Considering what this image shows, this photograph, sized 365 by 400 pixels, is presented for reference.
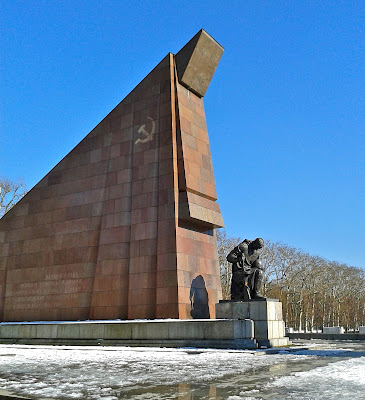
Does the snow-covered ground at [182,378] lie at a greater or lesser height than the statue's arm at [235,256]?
lesser

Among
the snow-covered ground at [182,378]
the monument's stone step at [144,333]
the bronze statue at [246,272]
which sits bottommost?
the snow-covered ground at [182,378]

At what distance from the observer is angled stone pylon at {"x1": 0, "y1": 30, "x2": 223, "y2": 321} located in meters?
15.9

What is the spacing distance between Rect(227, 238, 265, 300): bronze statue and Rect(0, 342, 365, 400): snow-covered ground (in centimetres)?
431

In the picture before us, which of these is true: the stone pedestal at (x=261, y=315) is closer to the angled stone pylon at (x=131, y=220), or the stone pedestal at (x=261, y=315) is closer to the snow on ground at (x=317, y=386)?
the angled stone pylon at (x=131, y=220)

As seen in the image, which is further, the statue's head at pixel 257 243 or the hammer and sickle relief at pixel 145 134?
the hammer and sickle relief at pixel 145 134

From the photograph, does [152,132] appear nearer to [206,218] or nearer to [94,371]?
[206,218]

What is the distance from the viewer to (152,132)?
17.5m

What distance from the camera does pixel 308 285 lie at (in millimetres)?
55500

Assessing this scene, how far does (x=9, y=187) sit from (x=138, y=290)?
85.9 ft

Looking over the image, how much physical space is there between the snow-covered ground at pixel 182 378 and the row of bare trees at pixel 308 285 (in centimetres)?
3114

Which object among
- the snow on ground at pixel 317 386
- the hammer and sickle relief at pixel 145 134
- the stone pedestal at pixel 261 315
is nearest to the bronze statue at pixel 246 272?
the stone pedestal at pixel 261 315

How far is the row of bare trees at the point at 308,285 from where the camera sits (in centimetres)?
4803

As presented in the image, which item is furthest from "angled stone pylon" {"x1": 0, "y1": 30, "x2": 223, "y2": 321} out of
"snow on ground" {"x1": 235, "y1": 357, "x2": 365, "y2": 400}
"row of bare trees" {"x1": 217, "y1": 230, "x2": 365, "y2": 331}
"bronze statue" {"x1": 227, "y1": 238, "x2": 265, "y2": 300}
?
"row of bare trees" {"x1": 217, "y1": 230, "x2": 365, "y2": 331}

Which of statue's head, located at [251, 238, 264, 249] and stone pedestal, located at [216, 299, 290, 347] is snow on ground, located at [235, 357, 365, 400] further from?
statue's head, located at [251, 238, 264, 249]
